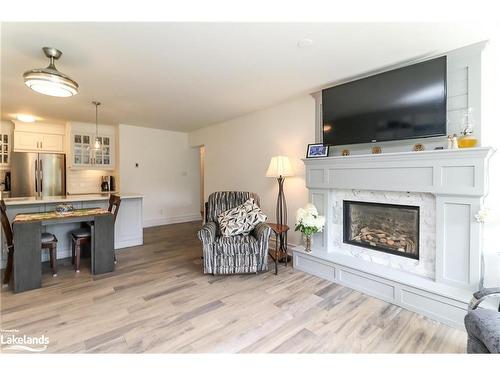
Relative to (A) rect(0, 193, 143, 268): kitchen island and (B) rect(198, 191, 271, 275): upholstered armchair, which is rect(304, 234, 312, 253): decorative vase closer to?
(B) rect(198, 191, 271, 275): upholstered armchair

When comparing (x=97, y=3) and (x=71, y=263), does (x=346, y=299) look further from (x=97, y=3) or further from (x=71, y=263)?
(x=71, y=263)

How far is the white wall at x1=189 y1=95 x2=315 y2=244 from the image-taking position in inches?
141

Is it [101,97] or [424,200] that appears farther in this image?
[101,97]

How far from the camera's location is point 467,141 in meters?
2.03

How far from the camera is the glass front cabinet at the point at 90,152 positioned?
5203 millimetres

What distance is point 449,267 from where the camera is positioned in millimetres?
2131

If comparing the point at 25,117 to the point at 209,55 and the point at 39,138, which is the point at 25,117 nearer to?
the point at 39,138

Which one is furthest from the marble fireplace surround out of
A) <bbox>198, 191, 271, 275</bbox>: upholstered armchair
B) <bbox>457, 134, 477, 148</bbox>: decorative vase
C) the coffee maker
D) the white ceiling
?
the coffee maker

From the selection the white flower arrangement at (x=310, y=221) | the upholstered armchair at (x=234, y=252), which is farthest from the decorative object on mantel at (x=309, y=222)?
the upholstered armchair at (x=234, y=252)

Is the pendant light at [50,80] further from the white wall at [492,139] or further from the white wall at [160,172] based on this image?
the white wall at [492,139]

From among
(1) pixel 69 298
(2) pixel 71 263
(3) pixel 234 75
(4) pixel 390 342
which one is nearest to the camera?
(4) pixel 390 342

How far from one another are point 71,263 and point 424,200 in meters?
4.50
